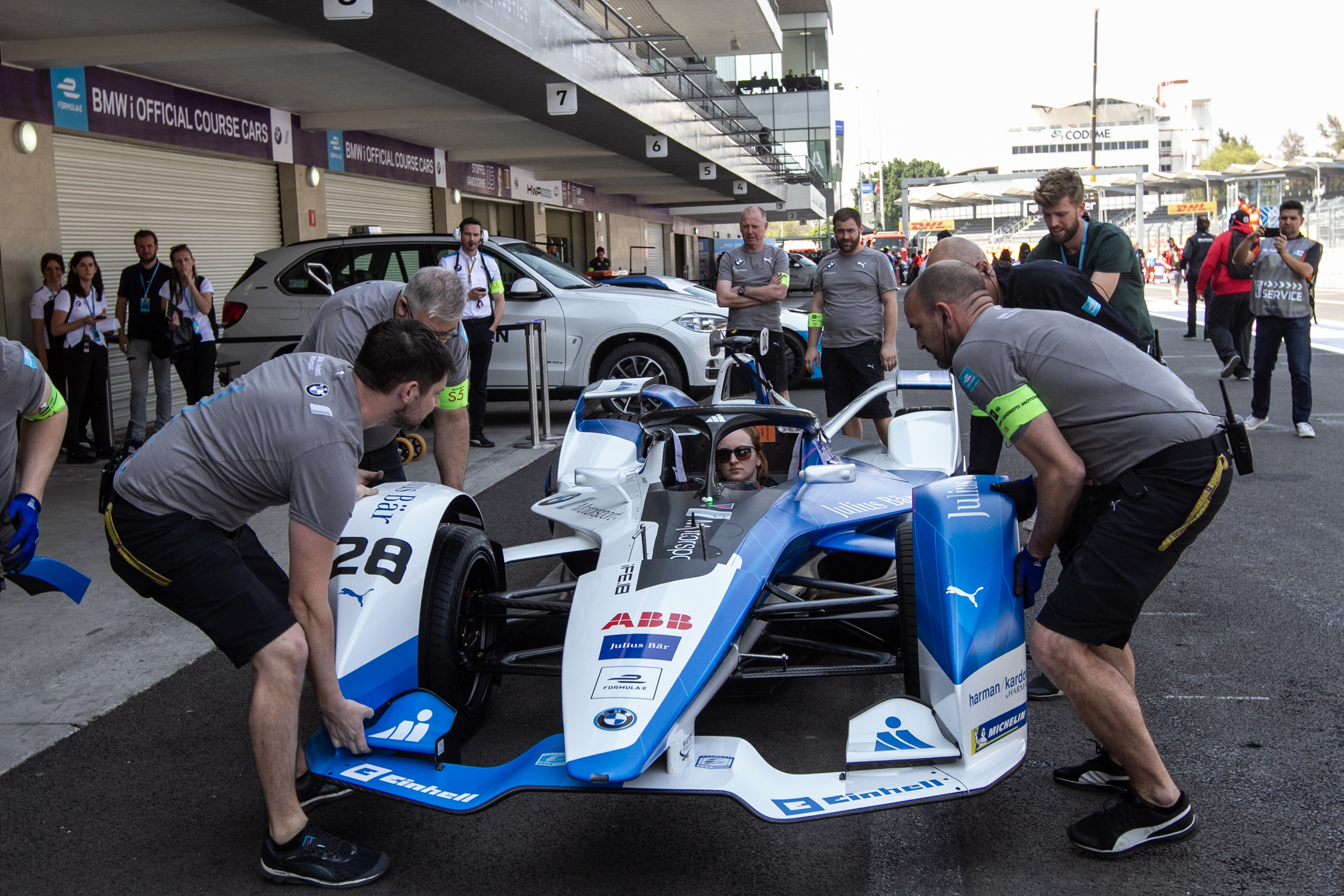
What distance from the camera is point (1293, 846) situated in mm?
2924

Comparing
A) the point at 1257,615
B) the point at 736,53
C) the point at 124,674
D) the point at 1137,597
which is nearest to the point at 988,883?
the point at 1137,597

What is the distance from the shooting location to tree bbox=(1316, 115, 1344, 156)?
104 meters

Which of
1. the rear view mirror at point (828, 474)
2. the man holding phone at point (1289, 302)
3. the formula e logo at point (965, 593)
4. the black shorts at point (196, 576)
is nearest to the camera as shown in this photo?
the black shorts at point (196, 576)

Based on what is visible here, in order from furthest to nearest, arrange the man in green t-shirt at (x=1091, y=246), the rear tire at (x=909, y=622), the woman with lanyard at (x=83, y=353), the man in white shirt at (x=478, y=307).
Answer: the man in white shirt at (x=478, y=307) < the woman with lanyard at (x=83, y=353) < the man in green t-shirt at (x=1091, y=246) < the rear tire at (x=909, y=622)

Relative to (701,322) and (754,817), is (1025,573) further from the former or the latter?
(701,322)

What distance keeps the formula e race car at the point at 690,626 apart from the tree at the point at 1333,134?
119 meters

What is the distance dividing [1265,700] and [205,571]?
11.5ft

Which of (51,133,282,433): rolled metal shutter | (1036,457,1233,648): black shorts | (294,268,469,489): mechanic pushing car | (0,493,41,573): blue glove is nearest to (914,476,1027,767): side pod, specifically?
(1036,457,1233,648): black shorts

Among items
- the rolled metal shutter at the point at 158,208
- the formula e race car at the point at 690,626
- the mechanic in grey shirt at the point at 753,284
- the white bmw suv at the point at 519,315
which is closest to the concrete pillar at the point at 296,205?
the rolled metal shutter at the point at 158,208

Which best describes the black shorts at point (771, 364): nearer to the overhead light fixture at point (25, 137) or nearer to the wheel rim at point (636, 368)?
the wheel rim at point (636, 368)

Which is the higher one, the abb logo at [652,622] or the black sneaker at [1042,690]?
the abb logo at [652,622]

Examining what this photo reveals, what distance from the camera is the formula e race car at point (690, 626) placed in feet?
9.34

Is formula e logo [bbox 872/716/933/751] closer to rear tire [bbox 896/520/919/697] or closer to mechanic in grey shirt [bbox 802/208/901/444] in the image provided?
rear tire [bbox 896/520/919/697]

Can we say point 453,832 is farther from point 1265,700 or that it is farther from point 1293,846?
point 1265,700
